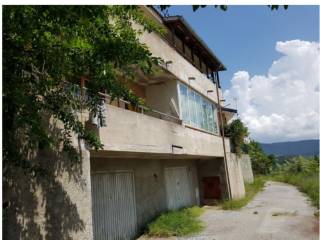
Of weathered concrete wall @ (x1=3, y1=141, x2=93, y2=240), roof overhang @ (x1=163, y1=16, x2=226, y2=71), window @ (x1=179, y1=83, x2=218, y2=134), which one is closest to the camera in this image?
weathered concrete wall @ (x1=3, y1=141, x2=93, y2=240)

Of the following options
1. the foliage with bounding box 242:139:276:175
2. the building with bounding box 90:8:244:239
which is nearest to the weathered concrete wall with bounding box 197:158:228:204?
the building with bounding box 90:8:244:239

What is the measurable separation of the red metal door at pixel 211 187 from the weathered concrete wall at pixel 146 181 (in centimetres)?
470

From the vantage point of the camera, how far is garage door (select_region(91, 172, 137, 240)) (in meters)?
10.3

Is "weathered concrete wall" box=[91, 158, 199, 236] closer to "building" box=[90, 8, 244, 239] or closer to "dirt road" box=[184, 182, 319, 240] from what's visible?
"building" box=[90, 8, 244, 239]

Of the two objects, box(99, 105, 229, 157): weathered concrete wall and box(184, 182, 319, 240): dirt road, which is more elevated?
box(99, 105, 229, 157): weathered concrete wall

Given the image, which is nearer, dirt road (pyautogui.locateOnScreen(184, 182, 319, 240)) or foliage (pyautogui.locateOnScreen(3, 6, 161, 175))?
foliage (pyautogui.locateOnScreen(3, 6, 161, 175))

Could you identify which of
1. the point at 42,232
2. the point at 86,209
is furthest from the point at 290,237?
the point at 42,232

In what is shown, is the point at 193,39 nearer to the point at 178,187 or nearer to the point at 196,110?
the point at 196,110

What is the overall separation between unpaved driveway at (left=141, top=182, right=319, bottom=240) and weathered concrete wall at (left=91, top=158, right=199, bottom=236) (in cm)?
209

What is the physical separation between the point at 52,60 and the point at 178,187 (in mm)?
13082

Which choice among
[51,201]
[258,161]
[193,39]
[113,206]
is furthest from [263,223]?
[258,161]

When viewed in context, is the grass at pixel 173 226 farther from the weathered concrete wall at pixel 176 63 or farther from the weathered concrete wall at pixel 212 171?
the weathered concrete wall at pixel 212 171

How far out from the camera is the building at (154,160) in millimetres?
6508

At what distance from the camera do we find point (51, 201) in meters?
5.86
